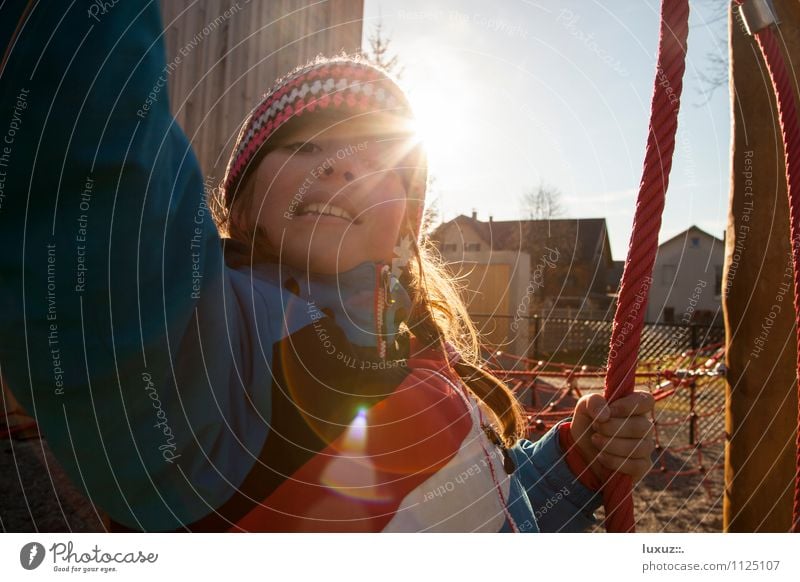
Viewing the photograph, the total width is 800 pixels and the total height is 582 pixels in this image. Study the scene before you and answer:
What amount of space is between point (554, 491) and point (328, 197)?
13.5 inches

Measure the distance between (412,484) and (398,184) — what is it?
0.79 feet

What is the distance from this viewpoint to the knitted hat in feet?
1.28

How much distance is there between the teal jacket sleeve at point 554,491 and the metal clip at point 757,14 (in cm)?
37

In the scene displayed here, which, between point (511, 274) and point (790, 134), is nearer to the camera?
point (790, 134)

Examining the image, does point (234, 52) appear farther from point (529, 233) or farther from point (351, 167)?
point (529, 233)

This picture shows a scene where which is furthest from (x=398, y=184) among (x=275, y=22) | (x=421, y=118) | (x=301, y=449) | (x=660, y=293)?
(x=660, y=293)

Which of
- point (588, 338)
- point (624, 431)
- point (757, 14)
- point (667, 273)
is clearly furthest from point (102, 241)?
point (667, 273)

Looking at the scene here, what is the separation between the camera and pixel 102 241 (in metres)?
0.22

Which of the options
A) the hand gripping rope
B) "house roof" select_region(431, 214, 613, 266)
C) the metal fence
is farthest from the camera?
the metal fence

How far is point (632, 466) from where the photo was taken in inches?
14.6

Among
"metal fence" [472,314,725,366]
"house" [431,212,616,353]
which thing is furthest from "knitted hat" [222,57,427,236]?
"metal fence" [472,314,725,366]

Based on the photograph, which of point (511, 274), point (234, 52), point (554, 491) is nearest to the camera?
point (554, 491)
